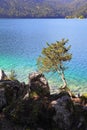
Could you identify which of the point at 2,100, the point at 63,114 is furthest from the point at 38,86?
the point at 63,114

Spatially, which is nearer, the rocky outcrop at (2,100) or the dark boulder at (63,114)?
the dark boulder at (63,114)

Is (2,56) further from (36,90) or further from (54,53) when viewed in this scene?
(36,90)

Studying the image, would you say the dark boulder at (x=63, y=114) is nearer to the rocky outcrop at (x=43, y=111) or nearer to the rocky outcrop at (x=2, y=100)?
the rocky outcrop at (x=43, y=111)

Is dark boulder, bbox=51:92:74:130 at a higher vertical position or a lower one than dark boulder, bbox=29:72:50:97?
lower

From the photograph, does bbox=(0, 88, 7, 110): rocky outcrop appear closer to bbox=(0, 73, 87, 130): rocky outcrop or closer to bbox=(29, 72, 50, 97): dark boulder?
bbox=(0, 73, 87, 130): rocky outcrop

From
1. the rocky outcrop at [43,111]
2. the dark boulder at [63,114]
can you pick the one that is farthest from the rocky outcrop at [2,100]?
the dark boulder at [63,114]

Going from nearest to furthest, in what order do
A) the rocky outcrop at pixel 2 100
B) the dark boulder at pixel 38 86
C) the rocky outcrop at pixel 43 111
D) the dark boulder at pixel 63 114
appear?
the dark boulder at pixel 63 114 < the rocky outcrop at pixel 43 111 < the rocky outcrop at pixel 2 100 < the dark boulder at pixel 38 86

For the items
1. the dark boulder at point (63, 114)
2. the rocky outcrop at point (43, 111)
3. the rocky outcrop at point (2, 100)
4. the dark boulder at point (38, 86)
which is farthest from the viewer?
the dark boulder at point (38, 86)

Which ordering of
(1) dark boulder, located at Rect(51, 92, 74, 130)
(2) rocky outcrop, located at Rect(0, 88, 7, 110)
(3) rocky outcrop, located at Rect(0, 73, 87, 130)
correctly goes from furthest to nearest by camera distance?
1. (2) rocky outcrop, located at Rect(0, 88, 7, 110)
2. (3) rocky outcrop, located at Rect(0, 73, 87, 130)
3. (1) dark boulder, located at Rect(51, 92, 74, 130)

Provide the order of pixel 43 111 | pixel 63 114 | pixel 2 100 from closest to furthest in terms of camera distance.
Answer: pixel 63 114 < pixel 43 111 < pixel 2 100

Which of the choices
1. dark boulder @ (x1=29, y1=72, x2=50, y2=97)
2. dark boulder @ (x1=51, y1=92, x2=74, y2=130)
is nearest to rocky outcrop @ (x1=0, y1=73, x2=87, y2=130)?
dark boulder @ (x1=51, y1=92, x2=74, y2=130)

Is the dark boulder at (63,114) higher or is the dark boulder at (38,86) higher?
the dark boulder at (38,86)

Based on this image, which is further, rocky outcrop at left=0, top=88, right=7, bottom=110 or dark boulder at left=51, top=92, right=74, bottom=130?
rocky outcrop at left=0, top=88, right=7, bottom=110

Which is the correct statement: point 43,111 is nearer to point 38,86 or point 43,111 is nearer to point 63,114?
point 63,114
